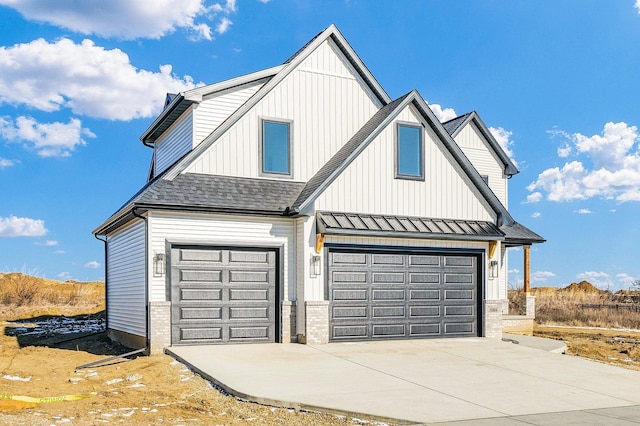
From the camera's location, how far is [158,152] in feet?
76.3

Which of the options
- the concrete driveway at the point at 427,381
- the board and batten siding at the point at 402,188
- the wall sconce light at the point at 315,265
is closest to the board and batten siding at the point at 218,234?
the wall sconce light at the point at 315,265

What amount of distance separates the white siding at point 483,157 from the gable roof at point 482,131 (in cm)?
15

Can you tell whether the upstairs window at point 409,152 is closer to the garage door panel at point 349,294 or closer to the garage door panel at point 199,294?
the garage door panel at point 349,294

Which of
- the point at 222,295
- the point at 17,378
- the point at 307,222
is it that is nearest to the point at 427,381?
the point at 307,222

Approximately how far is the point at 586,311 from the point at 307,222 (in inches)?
917

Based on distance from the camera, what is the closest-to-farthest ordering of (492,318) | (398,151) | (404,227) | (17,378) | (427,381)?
(427,381) < (17,378) < (404,227) < (398,151) < (492,318)

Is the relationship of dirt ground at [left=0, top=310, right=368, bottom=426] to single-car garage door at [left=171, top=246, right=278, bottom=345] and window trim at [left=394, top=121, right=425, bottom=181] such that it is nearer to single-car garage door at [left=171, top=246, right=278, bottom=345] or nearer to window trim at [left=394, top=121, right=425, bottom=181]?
single-car garage door at [left=171, top=246, right=278, bottom=345]

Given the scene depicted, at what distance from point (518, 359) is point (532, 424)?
6.60 meters

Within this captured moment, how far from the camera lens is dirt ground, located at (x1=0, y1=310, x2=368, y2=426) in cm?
978

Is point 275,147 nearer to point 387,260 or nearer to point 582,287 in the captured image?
point 387,260

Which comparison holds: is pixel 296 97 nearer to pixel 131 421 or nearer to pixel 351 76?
pixel 351 76

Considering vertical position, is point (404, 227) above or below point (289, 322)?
above

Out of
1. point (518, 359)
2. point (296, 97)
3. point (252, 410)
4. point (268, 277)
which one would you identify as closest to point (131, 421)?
point (252, 410)

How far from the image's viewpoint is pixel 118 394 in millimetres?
11969
